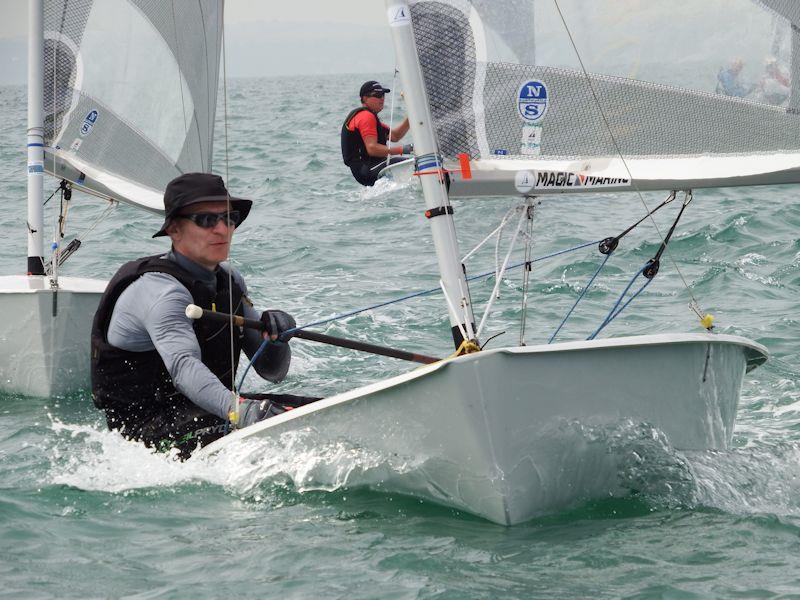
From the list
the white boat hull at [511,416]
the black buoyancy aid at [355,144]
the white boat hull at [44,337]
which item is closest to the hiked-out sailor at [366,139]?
the black buoyancy aid at [355,144]

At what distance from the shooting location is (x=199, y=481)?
12.6ft

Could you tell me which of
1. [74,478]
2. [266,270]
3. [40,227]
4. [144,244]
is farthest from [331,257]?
[74,478]

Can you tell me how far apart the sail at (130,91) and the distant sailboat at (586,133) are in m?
2.89

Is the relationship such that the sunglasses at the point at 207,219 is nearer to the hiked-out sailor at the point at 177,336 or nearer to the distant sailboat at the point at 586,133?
the hiked-out sailor at the point at 177,336

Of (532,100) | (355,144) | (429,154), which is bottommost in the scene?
(429,154)

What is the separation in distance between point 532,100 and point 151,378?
4.84 feet

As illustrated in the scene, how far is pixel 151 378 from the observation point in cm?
404

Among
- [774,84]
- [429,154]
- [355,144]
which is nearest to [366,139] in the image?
[355,144]

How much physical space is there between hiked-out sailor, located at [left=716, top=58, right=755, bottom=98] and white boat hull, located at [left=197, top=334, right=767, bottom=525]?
81 centimetres

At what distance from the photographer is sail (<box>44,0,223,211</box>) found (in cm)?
646

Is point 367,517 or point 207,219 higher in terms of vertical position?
point 207,219

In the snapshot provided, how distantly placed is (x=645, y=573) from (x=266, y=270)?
19.1 ft

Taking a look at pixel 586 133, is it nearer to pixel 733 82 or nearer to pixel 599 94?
pixel 599 94

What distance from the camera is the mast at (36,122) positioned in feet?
20.0
